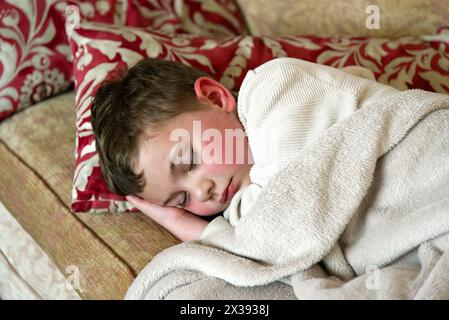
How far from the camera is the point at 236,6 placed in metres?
1.46

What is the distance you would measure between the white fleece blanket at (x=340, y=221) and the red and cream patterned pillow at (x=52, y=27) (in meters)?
0.60

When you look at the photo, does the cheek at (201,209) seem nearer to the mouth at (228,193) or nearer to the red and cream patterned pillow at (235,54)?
the mouth at (228,193)

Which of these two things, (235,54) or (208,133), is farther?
(235,54)

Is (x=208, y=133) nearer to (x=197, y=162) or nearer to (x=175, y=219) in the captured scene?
(x=197, y=162)

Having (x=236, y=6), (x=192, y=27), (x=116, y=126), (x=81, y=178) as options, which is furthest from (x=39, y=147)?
(x=236, y=6)

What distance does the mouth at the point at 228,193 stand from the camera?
0.96 meters

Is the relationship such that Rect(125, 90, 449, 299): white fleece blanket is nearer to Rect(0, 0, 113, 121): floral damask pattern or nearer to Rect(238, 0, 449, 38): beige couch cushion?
Rect(238, 0, 449, 38): beige couch cushion

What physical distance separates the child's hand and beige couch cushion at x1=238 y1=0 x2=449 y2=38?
0.56 m

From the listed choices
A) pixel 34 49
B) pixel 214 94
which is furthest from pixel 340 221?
pixel 34 49

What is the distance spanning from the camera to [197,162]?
3.09 feet

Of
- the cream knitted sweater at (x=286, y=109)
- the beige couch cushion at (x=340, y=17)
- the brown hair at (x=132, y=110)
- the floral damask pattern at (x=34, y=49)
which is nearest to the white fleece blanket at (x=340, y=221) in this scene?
the cream knitted sweater at (x=286, y=109)

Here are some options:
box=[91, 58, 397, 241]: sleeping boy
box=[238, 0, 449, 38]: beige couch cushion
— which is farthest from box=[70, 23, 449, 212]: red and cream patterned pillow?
box=[91, 58, 397, 241]: sleeping boy

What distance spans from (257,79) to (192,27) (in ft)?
1.46

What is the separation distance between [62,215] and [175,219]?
207mm
